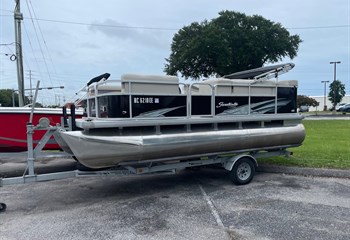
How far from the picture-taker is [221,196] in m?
5.54

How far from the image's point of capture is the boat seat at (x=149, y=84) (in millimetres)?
5168

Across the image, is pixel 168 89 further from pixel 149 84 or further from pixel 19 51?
pixel 19 51

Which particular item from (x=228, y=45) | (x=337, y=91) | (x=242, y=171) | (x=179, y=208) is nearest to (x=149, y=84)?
(x=179, y=208)

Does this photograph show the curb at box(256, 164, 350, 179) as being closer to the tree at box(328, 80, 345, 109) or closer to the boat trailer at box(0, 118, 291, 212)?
the boat trailer at box(0, 118, 291, 212)

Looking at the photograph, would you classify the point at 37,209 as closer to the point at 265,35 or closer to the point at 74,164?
the point at 74,164

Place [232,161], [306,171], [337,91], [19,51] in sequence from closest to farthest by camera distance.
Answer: [232,161] → [306,171] → [19,51] → [337,91]

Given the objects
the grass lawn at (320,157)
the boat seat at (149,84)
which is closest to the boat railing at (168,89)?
the boat seat at (149,84)

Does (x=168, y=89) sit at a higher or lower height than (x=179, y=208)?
higher

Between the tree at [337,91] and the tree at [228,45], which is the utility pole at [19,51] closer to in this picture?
the tree at [228,45]

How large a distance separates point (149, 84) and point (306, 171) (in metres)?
4.06

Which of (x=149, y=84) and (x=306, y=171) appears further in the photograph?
(x=306, y=171)

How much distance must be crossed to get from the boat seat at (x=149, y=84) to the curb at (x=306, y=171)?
3156 mm

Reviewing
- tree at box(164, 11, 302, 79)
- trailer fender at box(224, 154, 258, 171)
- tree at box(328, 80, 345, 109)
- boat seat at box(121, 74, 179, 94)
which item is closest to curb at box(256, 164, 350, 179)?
trailer fender at box(224, 154, 258, 171)

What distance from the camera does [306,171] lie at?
6.94 meters
